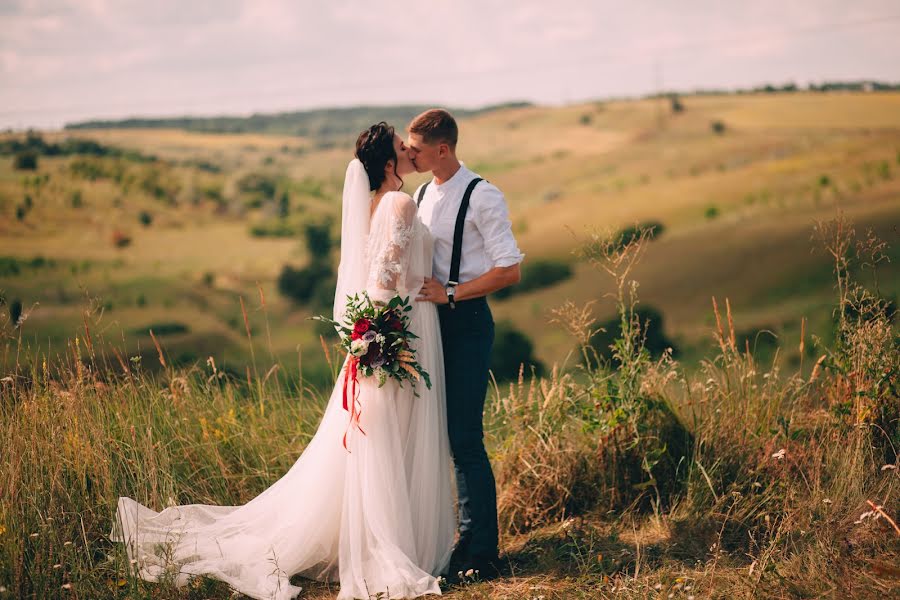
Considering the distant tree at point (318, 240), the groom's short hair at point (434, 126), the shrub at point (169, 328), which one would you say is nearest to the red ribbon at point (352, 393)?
the groom's short hair at point (434, 126)

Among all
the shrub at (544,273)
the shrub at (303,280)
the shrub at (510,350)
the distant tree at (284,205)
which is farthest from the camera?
→ the distant tree at (284,205)

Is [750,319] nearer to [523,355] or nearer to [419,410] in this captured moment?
[523,355]

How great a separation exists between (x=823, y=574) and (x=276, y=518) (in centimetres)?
287

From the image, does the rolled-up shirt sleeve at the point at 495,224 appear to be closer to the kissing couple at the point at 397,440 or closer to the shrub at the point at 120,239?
the kissing couple at the point at 397,440

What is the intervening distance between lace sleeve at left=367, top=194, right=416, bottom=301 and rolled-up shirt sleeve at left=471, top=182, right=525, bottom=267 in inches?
14.3

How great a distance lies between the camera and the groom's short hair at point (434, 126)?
4055 mm

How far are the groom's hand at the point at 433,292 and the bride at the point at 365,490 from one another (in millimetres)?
36

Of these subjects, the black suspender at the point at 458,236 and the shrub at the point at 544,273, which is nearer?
the black suspender at the point at 458,236

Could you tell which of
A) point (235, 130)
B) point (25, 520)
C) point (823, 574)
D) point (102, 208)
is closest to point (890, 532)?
point (823, 574)

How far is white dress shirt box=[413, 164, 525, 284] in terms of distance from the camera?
4.08m

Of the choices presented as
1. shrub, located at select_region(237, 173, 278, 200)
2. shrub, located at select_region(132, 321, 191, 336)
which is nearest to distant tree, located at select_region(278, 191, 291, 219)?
shrub, located at select_region(237, 173, 278, 200)

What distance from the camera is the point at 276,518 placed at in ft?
14.4

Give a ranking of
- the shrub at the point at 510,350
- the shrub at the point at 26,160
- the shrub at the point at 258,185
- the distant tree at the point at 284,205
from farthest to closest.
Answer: the distant tree at the point at 284,205
the shrub at the point at 258,185
the shrub at the point at 510,350
the shrub at the point at 26,160

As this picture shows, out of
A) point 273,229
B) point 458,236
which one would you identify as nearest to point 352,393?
point 458,236
